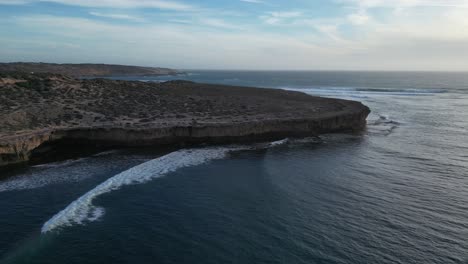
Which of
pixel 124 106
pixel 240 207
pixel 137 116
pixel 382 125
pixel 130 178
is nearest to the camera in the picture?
pixel 240 207

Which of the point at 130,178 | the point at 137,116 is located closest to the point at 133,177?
the point at 130,178

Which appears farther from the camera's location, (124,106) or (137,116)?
(124,106)

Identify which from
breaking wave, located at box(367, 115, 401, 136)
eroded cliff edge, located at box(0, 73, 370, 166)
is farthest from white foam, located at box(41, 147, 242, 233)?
breaking wave, located at box(367, 115, 401, 136)

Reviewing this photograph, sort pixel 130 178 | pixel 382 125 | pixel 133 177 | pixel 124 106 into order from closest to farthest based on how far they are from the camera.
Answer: pixel 130 178, pixel 133 177, pixel 124 106, pixel 382 125

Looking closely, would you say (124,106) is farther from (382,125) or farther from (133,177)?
(382,125)

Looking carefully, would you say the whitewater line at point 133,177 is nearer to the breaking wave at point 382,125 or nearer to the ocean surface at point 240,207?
the ocean surface at point 240,207

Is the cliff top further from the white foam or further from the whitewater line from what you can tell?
the white foam

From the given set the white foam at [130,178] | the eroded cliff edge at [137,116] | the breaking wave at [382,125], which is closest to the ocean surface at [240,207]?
the white foam at [130,178]
